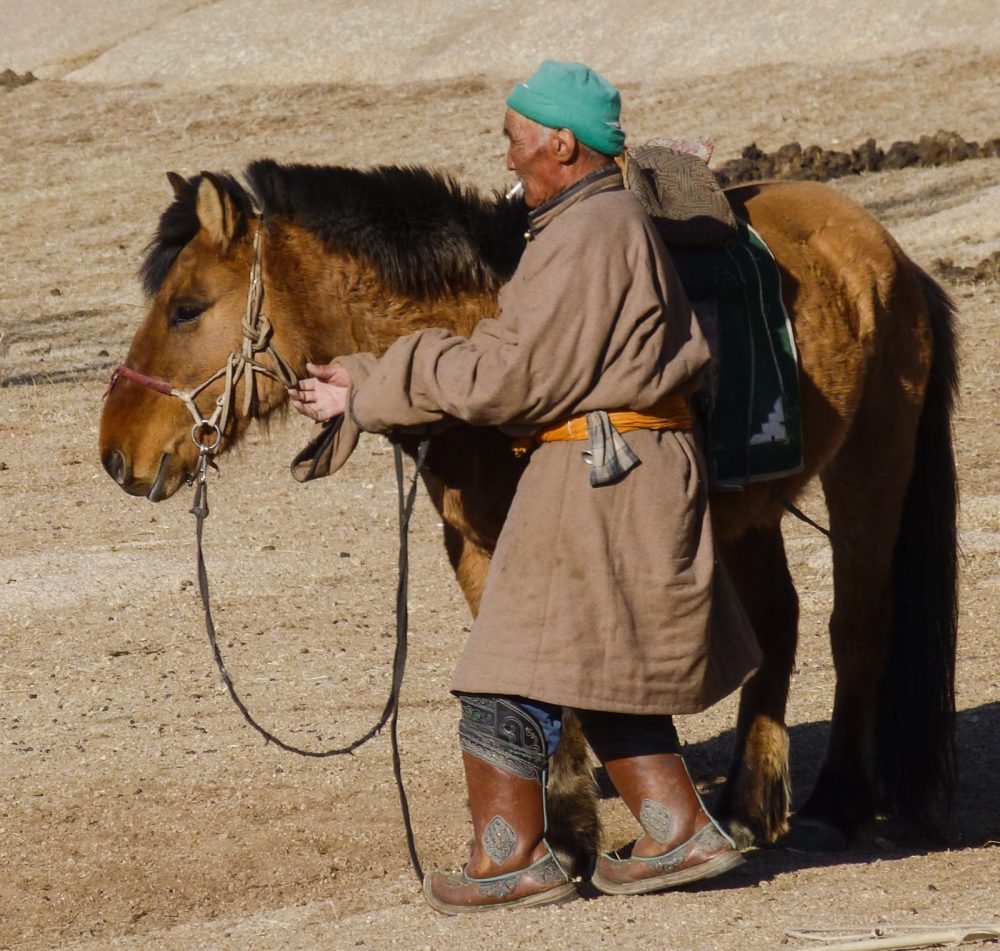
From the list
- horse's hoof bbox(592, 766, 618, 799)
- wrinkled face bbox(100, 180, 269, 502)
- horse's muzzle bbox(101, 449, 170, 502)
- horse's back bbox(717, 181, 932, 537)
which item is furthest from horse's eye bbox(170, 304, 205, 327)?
horse's hoof bbox(592, 766, 618, 799)

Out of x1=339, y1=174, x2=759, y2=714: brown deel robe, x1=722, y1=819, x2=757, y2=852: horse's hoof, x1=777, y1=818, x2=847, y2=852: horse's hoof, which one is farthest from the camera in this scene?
x1=777, y1=818, x2=847, y2=852: horse's hoof

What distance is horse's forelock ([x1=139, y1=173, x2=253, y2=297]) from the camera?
3.91m

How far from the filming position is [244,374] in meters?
3.85

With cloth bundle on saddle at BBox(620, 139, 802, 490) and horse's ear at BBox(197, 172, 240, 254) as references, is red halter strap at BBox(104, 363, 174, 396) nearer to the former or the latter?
horse's ear at BBox(197, 172, 240, 254)

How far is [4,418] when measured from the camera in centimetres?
999

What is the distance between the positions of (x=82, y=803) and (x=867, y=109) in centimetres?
1604

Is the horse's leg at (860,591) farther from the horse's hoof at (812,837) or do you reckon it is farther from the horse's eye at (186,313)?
the horse's eye at (186,313)

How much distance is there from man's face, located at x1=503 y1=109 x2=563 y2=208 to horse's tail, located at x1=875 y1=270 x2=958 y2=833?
6.77 ft

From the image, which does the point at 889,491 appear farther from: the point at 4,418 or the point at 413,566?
the point at 4,418

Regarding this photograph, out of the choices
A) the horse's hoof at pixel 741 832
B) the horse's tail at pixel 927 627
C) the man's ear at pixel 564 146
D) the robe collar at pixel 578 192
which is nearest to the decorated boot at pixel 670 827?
the horse's hoof at pixel 741 832

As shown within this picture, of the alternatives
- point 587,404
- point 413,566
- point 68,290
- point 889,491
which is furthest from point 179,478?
point 68,290

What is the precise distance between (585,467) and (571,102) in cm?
74

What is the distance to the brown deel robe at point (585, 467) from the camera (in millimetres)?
3256

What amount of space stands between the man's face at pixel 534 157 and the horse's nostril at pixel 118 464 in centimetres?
122
